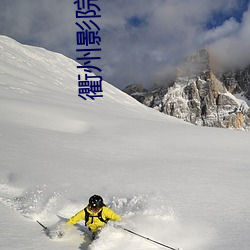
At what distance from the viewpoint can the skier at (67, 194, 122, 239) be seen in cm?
554

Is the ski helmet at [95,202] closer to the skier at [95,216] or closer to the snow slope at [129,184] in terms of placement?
the skier at [95,216]

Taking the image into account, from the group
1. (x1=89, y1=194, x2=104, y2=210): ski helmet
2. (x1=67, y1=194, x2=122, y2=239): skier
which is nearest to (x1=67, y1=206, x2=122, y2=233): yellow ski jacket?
(x1=67, y1=194, x2=122, y2=239): skier

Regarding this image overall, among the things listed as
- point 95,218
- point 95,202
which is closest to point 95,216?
point 95,218

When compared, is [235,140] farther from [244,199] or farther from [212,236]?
[212,236]

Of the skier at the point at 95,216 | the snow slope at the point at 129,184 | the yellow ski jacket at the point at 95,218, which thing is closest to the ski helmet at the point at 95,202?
the skier at the point at 95,216

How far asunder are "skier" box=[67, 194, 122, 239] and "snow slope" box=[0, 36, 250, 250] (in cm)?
22

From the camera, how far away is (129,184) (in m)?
7.91

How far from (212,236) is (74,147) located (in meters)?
7.36

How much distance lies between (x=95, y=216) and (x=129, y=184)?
2.39 m

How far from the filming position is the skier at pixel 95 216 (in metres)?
5.54

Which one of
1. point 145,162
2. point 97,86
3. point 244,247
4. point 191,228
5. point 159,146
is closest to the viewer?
point 244,247

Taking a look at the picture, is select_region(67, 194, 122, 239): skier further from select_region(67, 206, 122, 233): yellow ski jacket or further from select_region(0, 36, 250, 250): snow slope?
select_region(0, 36, 250, 250): snow slope

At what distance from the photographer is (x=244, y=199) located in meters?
6.77

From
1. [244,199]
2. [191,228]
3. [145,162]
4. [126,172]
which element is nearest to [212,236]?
[191,228]
